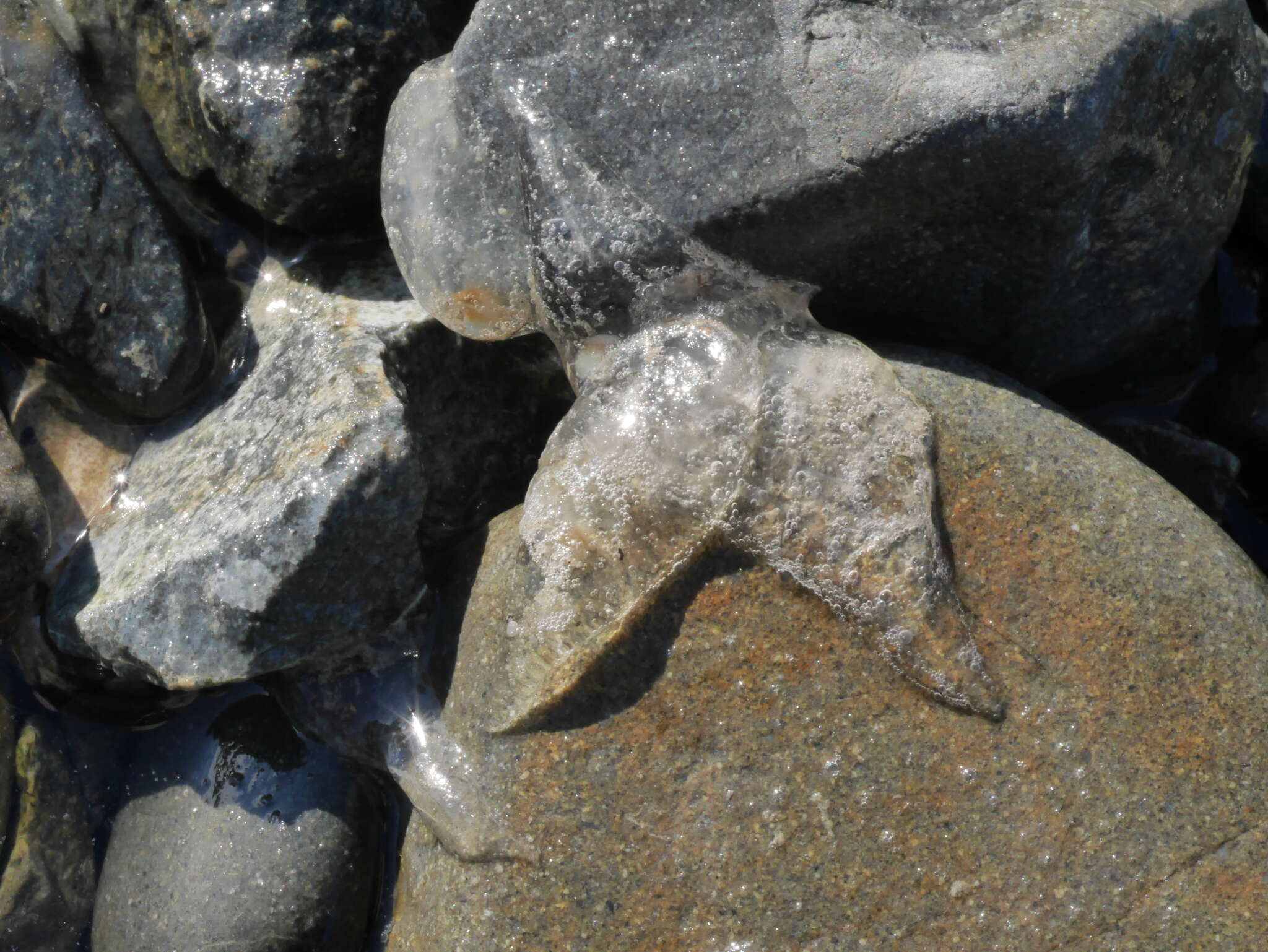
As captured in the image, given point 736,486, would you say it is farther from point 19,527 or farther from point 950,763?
point 19,527

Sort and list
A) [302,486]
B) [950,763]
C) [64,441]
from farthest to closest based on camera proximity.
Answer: [64,441]
[302,486]
[950,763]

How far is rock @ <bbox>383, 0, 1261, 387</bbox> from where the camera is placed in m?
2.25

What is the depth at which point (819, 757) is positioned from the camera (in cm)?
224

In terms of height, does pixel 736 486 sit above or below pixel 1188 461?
above

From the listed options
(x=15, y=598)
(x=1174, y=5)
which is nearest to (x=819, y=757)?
Result: (x=1174, y=5)

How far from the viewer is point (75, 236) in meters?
2.70

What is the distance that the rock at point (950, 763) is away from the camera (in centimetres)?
217

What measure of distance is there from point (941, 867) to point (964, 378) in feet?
3.70

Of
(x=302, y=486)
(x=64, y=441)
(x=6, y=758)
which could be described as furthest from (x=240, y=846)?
(x=64, y=441)

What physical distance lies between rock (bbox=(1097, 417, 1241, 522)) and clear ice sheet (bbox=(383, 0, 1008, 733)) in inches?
41.2

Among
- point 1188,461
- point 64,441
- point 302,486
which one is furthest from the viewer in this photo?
point 64,441

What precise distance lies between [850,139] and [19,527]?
2240mm

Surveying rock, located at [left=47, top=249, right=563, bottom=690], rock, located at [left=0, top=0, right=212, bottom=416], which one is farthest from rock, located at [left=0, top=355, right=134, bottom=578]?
rock, located at [left=0, top=0, right=212, bottom=416]

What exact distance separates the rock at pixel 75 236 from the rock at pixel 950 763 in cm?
152
